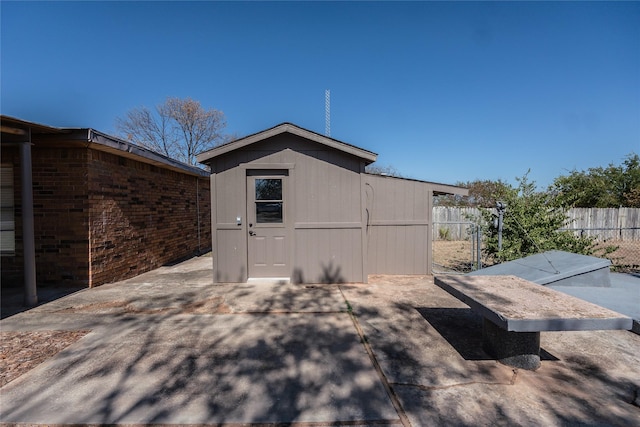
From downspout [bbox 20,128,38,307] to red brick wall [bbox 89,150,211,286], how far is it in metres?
0.97

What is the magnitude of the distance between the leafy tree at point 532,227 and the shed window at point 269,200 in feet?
17.2

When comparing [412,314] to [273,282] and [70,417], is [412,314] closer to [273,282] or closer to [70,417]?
[273,282]

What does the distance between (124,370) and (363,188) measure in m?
4.60

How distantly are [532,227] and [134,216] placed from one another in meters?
9.22

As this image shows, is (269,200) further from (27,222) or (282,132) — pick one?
(27,222)

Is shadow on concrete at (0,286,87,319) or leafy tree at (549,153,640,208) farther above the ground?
leafy tree at (549,153,640,208)

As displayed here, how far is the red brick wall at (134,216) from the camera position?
18.4 ft

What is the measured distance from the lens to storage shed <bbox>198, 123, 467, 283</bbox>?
231 inches

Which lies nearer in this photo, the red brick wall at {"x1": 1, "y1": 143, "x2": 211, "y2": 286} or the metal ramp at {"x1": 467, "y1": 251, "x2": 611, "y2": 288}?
the metal ramp at {"x1": 467, "y1": 251, "x2": 611, "y2": 288}

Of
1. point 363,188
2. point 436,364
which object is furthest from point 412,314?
point 363,188

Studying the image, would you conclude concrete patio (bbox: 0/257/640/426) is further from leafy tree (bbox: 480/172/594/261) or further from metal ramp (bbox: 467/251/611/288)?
leafy tree (bbox: 480/172/594/261)

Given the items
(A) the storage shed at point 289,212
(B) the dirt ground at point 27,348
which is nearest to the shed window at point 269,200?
(A) the storage shed at point 289,212

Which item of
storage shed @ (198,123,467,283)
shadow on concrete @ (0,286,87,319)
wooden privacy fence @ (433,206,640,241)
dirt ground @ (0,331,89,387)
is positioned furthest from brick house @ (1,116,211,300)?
wooden privacy fence @ (433,206,640,241)

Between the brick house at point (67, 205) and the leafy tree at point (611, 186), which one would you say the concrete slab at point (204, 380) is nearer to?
the brick house at point (67, 205)
